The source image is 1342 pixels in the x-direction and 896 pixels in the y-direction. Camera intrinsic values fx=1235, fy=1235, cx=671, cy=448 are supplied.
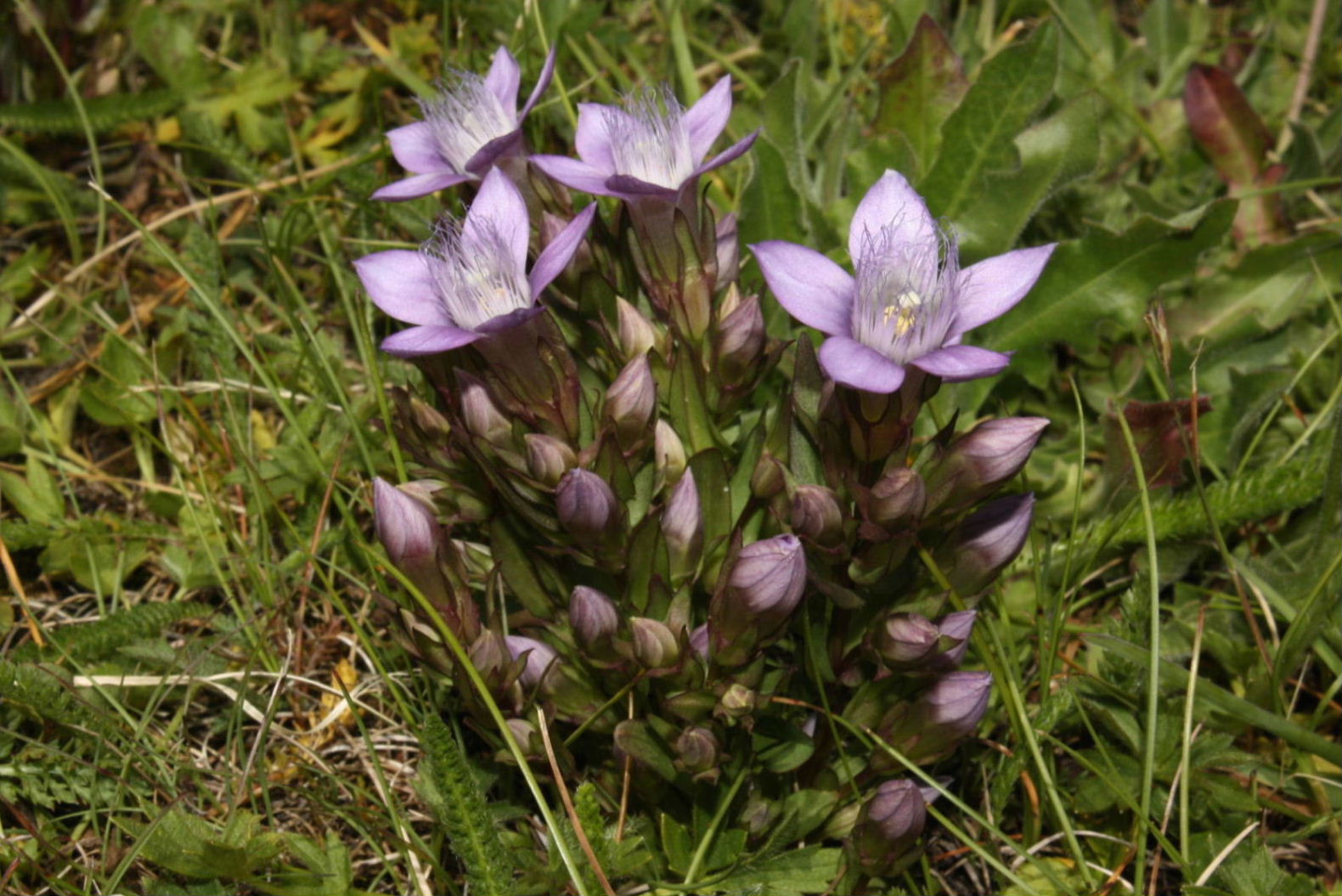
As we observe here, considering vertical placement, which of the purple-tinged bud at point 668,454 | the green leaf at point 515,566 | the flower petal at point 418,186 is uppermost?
the flower petal at point 418,186

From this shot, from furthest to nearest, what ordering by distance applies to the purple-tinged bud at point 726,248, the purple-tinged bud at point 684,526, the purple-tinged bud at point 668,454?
the purple-tinged bud at point 726,248 → the purple-tinged bud at point 668,454 → the purple-tinged bud at point 684,526

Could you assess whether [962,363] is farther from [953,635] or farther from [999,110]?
[999,110]

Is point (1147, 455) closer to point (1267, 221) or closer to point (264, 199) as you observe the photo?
point (1267, 221)

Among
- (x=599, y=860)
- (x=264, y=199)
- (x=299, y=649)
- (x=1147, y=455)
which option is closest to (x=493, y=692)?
(x=599, y=860)

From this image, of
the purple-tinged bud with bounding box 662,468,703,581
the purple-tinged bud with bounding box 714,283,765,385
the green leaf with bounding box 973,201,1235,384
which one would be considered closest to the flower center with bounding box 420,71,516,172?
the purple-tinged bud with bounding box 714,283,765,385

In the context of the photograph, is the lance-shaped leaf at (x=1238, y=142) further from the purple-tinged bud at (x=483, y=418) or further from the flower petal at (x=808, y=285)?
the purple-tinged bud at (x=483, y=418)

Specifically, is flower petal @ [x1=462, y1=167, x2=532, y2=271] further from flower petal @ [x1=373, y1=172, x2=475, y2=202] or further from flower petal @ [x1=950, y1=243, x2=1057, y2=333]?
flower petal @ [x1=950, y1=243, x2=1057, y2=333]

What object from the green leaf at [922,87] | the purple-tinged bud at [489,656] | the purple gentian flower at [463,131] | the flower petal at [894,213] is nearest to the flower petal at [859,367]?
the flower petal at [894,213]
